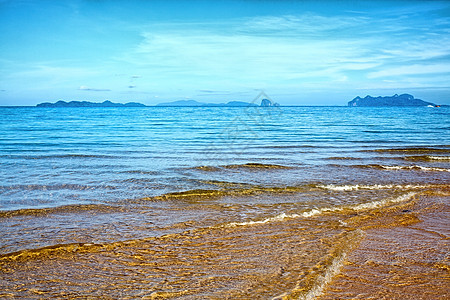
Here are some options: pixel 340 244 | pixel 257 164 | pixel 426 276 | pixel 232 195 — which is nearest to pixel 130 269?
pixel 340 244

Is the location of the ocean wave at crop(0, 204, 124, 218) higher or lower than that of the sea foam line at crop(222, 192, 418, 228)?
higher

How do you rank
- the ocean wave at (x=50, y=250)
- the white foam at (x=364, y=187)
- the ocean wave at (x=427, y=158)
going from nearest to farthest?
the ocean wave at (x=50, y=250) < the white foam at (x=364, y=187) < the ocean wave at (x=427, y=158)

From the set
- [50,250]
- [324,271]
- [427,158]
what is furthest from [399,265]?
[427,158]

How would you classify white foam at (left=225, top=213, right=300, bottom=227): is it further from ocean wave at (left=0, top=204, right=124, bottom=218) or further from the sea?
ocean wave at (left=0, top=204, right=124, bottom=218)

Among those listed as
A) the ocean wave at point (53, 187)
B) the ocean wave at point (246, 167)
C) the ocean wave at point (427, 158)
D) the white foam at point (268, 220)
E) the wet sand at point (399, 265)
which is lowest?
the wet sand at point (399, 265)

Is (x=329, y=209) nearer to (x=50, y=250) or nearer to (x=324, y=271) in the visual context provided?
(x=324, y=271)

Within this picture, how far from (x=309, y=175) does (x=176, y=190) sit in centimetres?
467

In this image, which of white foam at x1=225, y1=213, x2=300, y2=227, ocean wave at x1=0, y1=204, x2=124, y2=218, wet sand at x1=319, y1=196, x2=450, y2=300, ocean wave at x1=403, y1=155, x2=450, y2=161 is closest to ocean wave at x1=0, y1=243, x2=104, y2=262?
ocean wave at x1=0, y1=204, x2=124, y2=218

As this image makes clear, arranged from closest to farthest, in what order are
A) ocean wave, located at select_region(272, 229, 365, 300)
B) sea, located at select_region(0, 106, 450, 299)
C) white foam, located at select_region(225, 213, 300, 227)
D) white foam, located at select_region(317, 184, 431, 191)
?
1. ocean wave, located at select_region(272, 229, 365, 300)
2. sea, located at select_region(0, 106, 450, 299)
3. white foam, located at select_region(225, 213, 300, 227)
4. white foam, located at select_region(317, 184, 431, 191)

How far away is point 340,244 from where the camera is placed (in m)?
6.01

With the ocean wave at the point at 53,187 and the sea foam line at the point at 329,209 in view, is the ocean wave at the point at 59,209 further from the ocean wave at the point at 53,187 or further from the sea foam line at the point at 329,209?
the sea foam line at the point at 329,209

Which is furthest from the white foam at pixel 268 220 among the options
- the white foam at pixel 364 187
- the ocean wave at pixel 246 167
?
the ocean wave at pixel 246 167

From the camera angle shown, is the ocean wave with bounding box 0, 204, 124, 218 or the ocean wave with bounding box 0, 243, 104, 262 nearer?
the ocean wave with bounding box 0, 243, 104, 262

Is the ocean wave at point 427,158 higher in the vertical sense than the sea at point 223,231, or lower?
higher
